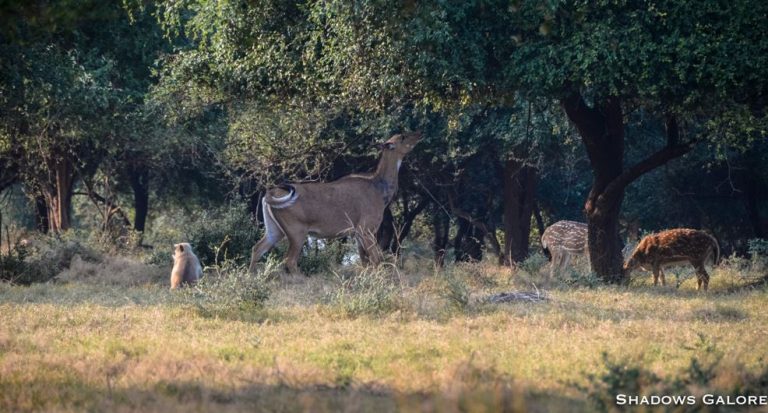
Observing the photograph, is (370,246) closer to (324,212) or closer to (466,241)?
(324,212)

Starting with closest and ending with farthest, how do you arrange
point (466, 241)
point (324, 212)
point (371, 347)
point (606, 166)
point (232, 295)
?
point (371, 347) → point (232, 295) → point (606, 166) → point (324, 212) → point (466, 241)

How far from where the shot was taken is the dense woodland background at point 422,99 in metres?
13.2

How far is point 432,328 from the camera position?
10.4m

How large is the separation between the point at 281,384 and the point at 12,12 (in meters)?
3.26

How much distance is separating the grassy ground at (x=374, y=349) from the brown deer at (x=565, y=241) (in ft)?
24.1

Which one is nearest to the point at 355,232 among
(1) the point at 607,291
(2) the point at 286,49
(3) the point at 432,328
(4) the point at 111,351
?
(2) the point at 286,49

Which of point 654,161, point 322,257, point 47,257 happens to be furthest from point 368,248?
point 47,257

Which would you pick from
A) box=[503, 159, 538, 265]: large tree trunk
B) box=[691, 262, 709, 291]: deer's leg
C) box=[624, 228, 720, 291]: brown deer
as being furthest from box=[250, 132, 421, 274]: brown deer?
box=[503, 159, 538, 265]: large tree trunk

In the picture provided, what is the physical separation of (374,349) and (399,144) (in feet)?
32.0

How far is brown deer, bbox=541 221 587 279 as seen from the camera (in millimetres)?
21828

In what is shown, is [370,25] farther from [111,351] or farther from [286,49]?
[111,351]

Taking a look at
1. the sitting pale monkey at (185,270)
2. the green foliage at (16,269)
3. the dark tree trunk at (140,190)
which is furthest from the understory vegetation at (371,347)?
the dark tree trunk at (140,190)

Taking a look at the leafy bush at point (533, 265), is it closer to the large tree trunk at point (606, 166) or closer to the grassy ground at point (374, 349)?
the large tree trunk at point (606, 166)

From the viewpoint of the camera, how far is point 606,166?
658 inches
